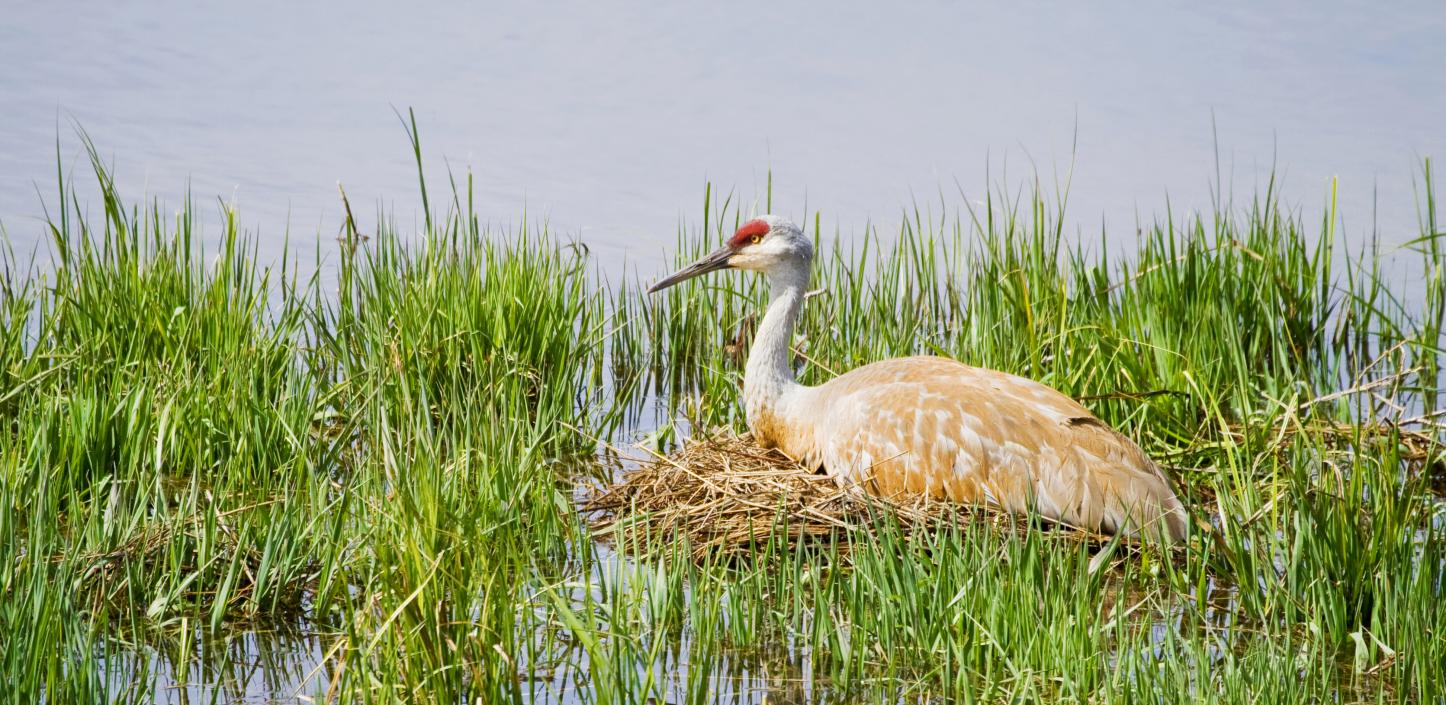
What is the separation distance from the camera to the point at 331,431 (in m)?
6.12

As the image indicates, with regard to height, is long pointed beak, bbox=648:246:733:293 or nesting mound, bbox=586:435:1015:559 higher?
long pointed beak, bbox=648:246:733:293

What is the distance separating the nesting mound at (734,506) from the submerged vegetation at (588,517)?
84mm

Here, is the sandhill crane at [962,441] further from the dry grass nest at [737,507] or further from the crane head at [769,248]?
the crane head at [769,248]

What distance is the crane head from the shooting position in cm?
650

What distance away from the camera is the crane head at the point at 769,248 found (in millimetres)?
6504

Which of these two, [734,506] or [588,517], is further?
[588,517]

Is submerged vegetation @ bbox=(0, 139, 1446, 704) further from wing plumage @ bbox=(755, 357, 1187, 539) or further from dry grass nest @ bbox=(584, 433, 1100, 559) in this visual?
wing plumage @ bbox=(755, 357, 1187, 539)

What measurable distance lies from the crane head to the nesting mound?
0.99 metres

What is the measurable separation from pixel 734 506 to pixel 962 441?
84 cm

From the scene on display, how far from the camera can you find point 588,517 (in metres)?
5.54

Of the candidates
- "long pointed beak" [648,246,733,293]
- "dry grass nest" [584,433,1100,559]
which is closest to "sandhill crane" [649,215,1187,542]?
"dry grass nest" [584,433,1100,559]

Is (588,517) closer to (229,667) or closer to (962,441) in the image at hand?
(962,441)

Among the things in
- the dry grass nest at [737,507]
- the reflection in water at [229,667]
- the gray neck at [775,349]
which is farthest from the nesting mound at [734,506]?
the reflection in water at [229,667]

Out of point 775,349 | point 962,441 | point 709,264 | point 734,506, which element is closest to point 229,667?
point 734,506
